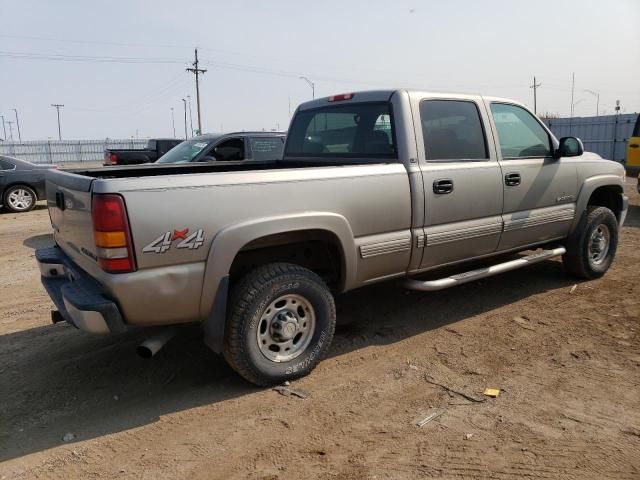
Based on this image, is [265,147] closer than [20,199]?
Yes

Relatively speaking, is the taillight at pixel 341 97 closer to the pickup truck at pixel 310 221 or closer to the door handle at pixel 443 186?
the pickup truck at pixel 310 221

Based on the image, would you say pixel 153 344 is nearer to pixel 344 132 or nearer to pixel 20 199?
pixel 344 132

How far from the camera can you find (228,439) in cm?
304

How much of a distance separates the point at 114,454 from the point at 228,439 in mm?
612

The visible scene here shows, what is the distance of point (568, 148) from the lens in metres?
5.15

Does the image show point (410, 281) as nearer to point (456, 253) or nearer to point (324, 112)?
point (456, 253)

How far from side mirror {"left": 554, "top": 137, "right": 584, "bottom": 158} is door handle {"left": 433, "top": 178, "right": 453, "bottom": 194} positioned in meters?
1.63

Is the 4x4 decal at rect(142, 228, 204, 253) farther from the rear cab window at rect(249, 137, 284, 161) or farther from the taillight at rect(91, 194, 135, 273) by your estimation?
the rear cab window at rect(249, 137, 284, 161)

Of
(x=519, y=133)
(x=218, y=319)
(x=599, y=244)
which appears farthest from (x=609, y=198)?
(x=218, y=319)

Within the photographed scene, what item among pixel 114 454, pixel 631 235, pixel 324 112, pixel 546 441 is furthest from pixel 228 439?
pixel 631 235

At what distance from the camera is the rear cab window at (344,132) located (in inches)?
170

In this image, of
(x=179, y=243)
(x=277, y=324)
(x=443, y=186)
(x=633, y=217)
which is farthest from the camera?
(x=633, y=217)

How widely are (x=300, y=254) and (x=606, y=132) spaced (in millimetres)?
24148

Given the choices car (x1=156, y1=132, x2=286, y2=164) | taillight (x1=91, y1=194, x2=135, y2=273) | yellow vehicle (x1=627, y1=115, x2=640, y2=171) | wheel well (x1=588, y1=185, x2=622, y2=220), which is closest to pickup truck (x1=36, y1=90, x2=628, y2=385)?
taillight (x1=91, y1=194, x2=135, y2=273)
